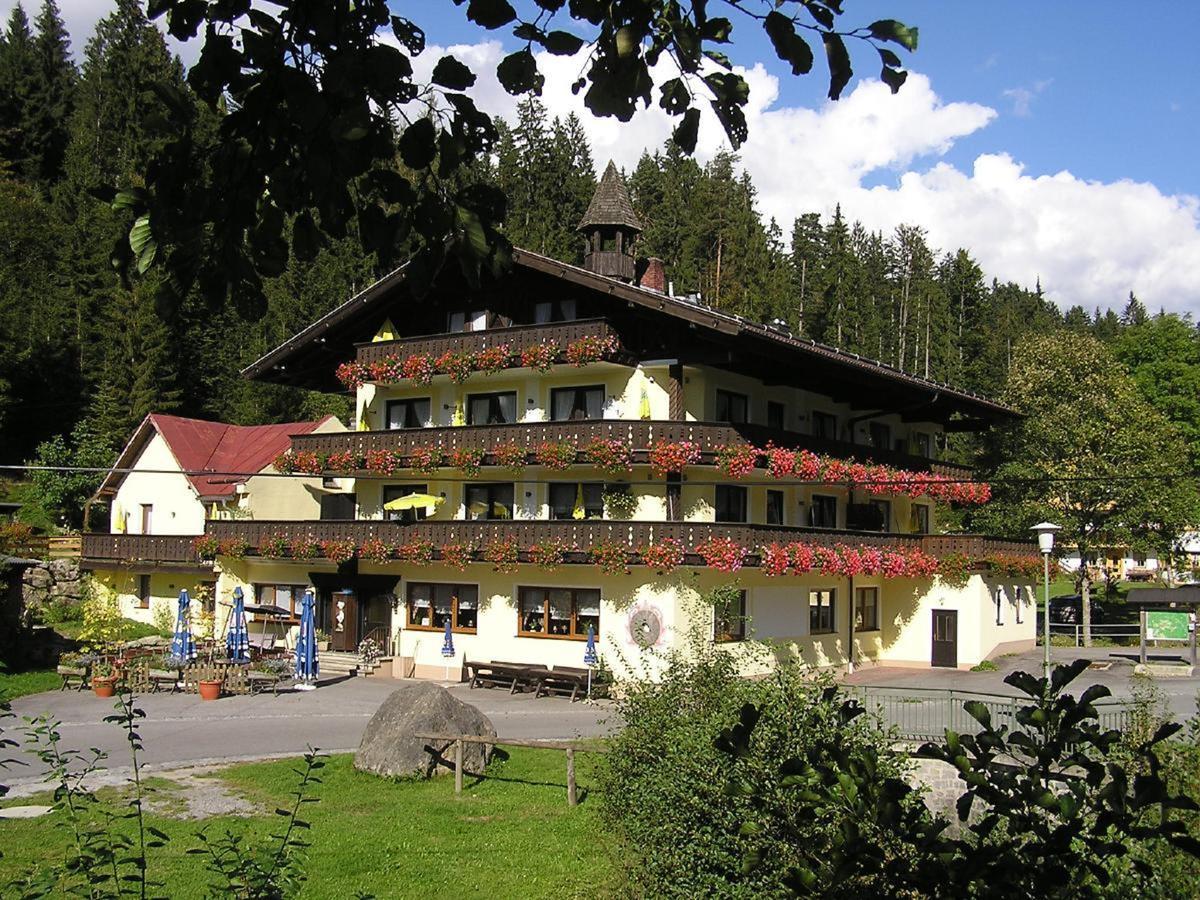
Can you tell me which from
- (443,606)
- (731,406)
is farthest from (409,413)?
(731,406)

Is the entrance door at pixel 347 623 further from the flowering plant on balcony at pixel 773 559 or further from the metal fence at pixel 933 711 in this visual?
the metal fence at pixel 933 711

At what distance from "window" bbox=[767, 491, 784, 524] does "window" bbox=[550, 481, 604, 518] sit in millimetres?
5344

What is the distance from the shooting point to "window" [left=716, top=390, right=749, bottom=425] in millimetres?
33062

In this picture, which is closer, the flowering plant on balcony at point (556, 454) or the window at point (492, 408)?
the flowering plant on balcony at point (556, 454)

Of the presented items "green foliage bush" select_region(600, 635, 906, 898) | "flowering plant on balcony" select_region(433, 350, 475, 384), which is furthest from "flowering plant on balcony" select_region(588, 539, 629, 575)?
"green foliage bush" select_region(600, 635, 906, 898)

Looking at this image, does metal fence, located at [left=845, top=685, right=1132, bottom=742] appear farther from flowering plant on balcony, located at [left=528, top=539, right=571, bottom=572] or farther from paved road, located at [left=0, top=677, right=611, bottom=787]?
flowering plant on balcony, located at [left=528, top=539, right=571, bottom=572]

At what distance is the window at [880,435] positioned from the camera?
132ft

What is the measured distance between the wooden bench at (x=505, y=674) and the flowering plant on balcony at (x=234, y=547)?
9.40 m

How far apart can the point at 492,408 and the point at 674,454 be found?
7.86m

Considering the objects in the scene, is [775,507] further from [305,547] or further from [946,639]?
[305,547]

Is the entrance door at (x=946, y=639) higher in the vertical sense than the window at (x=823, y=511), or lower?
lower

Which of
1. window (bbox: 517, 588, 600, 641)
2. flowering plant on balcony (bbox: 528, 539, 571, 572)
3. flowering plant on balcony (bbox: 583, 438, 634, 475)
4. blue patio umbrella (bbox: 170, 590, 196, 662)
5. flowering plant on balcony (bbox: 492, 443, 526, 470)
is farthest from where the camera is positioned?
window (bbox: 517, 588, 600, 641)

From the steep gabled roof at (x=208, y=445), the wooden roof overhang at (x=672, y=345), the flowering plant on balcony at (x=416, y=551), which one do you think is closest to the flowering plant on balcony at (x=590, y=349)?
the wooden roof overhang at (x=672, y=345)

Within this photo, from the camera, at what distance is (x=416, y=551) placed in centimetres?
3347
